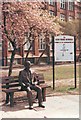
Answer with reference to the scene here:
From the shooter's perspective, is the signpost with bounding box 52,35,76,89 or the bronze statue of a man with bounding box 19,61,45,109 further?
the signpost with bounding box 52,35,76,89

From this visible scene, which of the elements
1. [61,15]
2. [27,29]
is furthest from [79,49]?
[27,29]

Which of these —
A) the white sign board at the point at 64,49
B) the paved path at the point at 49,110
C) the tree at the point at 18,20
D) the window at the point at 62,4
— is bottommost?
the paved path at the point at 49,110

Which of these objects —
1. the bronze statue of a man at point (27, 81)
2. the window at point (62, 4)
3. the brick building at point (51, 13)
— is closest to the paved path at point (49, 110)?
the bronze statue of a man at point (27, 81)

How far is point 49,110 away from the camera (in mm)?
8094

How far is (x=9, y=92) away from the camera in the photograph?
853cm

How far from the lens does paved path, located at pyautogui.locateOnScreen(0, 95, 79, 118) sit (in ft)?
24.6

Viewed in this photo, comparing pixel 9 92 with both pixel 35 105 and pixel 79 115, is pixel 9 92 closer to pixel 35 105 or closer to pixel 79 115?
pixel 35 105

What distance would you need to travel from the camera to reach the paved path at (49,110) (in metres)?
7.51

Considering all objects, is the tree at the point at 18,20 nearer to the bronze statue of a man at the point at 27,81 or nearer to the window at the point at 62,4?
the bronze statue of a man at the point at 27,81

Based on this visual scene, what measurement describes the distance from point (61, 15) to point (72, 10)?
4092 mm

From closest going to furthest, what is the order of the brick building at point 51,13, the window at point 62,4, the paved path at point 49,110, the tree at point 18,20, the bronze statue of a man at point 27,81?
the paved path at point 49,110
the bronze statue of a man at point 27,81
the tree at point 18,20
the brick building at point 51,13
the window at point 62,4

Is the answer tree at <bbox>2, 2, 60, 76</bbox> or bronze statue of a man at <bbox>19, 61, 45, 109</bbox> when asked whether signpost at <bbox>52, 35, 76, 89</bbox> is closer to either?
tree at <bbox>2, 2, 60, 76</bbox>

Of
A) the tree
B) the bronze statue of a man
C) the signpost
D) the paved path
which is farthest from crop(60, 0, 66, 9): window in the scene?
the bronze statue of a man

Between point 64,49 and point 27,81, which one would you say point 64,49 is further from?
point 27,81
